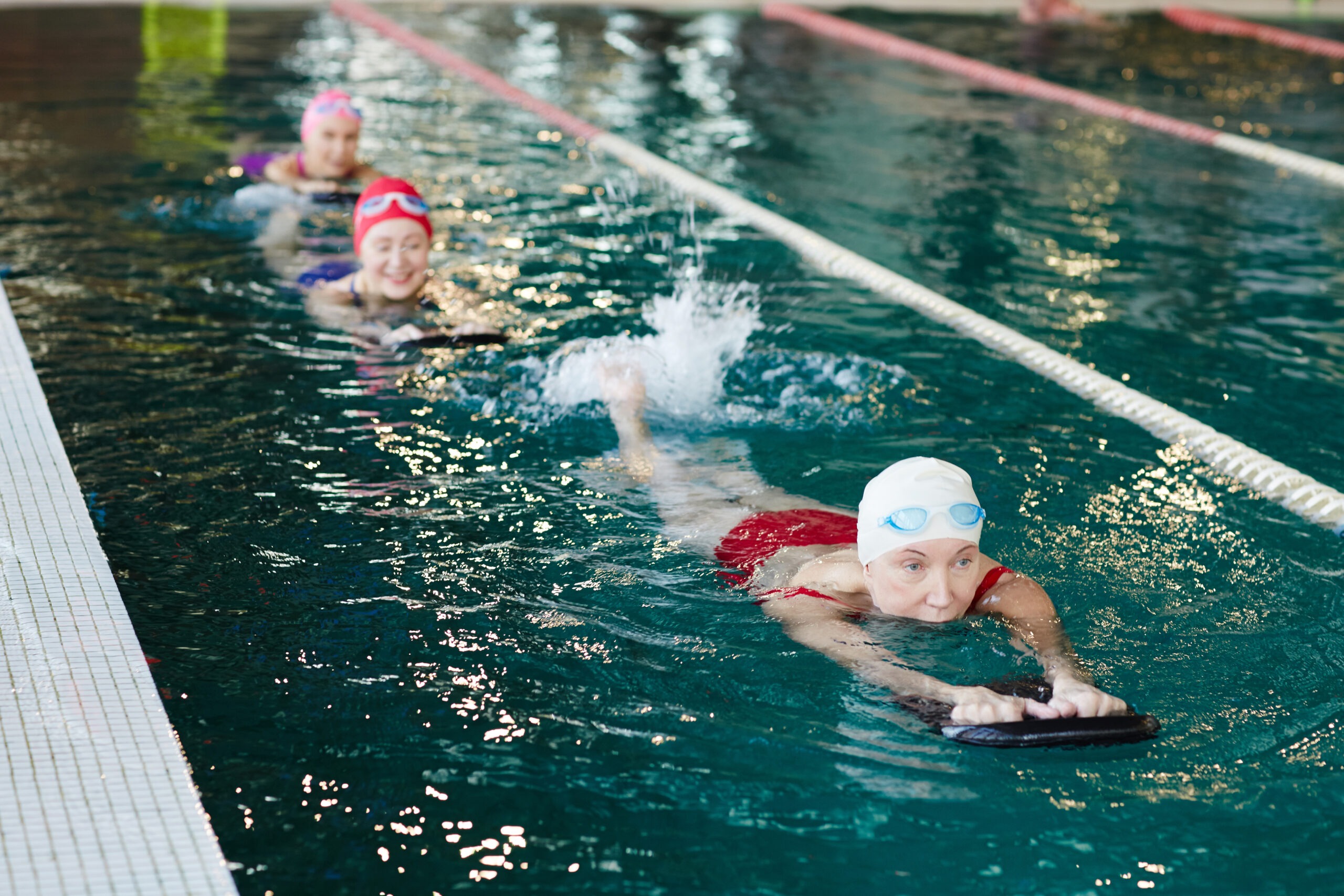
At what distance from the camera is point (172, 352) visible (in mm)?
5258

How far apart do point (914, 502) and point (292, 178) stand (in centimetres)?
542

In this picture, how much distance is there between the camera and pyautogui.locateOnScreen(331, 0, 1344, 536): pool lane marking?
4.51 metres

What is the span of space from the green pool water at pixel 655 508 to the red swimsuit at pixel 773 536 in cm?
12

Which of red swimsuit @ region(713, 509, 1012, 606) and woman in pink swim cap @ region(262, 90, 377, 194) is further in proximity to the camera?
woman in pink swim cap @ region(262, 90, 377, 194)

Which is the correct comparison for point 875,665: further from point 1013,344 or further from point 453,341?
point 1013,344

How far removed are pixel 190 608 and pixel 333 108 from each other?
179 inches

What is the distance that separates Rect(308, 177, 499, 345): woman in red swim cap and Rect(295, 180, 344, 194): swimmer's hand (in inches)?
60.1

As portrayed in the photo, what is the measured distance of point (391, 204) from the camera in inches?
229

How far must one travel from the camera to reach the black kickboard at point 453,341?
543cm

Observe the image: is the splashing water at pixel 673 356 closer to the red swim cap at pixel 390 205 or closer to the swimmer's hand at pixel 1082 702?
the red swim cap at pixel 390 205

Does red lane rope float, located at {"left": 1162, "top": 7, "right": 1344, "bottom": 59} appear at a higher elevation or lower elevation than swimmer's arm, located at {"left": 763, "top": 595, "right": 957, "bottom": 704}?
higher

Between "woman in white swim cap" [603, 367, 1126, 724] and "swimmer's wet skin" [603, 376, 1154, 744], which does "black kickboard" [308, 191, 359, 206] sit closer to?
"woman in white swim cap" [603, 367, 1126, 724]

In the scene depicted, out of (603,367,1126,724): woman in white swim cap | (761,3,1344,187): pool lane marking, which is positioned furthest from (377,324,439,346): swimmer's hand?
(761,3,1344,187): pool lane marking

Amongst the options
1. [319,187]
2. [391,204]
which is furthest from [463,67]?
[391,204]
